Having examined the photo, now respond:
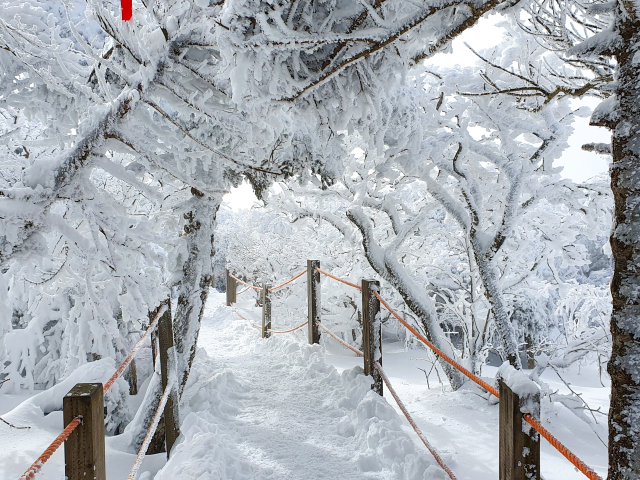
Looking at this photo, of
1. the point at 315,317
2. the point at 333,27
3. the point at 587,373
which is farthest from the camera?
the point at 587,373

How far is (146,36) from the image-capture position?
8.38 feet

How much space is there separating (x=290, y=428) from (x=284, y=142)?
2.71m

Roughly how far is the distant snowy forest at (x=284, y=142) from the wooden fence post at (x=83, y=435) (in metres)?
1.26

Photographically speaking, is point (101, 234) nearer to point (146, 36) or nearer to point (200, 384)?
point (146, 36)

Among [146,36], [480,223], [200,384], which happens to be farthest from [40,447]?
[480,223]

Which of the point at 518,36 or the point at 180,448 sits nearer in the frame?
the point at 180,448

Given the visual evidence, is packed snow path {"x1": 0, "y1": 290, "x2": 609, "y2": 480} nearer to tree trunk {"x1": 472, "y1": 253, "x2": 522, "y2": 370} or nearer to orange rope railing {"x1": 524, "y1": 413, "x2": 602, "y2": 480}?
tree trunk {"x1": 472, "y1": 253, "x2": 522, "y2": 370}

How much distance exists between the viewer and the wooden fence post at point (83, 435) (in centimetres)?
163

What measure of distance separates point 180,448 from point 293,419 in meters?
1.19

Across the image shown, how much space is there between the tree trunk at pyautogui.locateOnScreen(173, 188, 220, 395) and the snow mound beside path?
612 mm

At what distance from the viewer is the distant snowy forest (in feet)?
6.18

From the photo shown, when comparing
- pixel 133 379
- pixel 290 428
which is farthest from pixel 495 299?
pixel 133 379

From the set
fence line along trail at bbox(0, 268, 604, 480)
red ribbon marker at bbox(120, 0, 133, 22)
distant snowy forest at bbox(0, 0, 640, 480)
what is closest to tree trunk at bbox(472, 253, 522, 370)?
distant snowy forest at bbox(0, 0, 640, 480)

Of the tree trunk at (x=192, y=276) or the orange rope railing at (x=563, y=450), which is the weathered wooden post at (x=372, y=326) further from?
the orange rope railing at (x=563, y=450)
